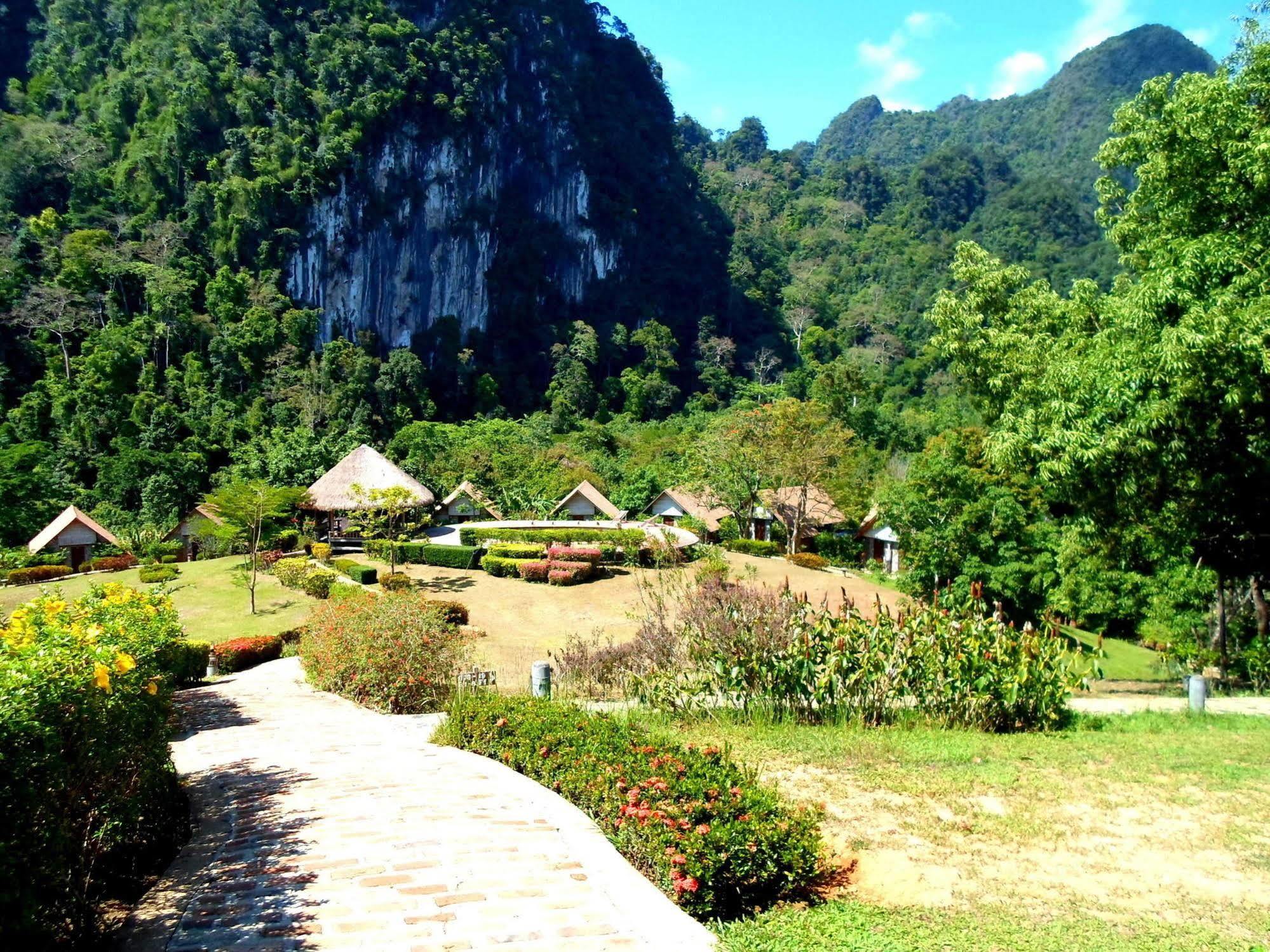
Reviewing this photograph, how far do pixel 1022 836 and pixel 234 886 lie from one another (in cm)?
436

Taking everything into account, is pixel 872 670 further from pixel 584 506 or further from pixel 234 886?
pixel 584 506

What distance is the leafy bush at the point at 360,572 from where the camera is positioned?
22.5 meters

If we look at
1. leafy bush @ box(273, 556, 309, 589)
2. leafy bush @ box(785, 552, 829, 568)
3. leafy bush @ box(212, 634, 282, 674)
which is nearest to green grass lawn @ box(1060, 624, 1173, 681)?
leafy bush @ box(785, 552, 829, 568)

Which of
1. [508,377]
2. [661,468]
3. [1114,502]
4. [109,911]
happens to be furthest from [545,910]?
[508,377]

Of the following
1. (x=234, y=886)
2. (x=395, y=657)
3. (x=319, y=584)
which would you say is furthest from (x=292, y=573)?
(x=234, y=886)

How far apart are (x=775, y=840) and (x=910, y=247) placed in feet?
282

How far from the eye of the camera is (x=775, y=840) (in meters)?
4.18

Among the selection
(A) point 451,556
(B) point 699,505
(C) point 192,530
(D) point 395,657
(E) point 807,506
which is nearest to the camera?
(D) point 395,657

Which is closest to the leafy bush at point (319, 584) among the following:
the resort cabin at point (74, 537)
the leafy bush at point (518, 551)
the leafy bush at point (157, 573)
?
the leafy bush at point (157, 573)

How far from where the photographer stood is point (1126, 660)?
18.7 metres

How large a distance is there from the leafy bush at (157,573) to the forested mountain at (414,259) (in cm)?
1076

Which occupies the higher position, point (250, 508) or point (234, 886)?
point (250, 508)

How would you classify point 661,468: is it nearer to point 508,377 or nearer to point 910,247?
point 508,377

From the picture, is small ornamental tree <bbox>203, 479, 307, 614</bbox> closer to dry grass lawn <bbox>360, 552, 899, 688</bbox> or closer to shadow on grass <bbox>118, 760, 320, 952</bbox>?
dry grass lawn <bbox>360, 552, 899, 688</bbox>
